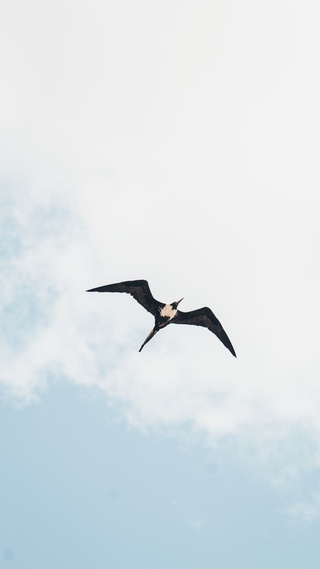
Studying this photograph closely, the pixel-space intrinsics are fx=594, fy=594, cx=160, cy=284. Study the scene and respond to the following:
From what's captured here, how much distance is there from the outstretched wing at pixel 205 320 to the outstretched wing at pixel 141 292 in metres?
1.29

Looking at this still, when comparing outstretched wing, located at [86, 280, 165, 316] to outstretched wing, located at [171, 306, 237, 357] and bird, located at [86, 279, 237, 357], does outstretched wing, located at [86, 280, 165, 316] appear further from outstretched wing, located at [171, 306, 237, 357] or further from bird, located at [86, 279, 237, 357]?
outstretched wing, located at [171, 306, 237, 357]

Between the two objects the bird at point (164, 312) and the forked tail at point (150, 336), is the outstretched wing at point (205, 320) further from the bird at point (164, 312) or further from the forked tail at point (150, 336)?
the forked tail at point (150, 336)

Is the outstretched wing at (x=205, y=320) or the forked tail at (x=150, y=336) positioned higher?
the outstretched wing at (x=205, y=320)

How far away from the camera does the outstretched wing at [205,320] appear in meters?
31.7

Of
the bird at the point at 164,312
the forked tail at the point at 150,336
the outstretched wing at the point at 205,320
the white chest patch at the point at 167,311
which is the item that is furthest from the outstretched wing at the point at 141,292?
the outstretched wing at the point at 205,320

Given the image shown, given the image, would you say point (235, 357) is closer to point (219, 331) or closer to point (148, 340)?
point (219, 331)

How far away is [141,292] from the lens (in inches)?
1212

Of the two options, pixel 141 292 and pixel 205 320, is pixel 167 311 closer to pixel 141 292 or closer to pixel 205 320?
pixel 141 292

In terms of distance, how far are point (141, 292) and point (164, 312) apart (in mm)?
1592

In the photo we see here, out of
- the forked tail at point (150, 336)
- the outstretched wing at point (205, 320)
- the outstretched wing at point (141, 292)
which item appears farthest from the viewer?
the outstretched wing at point (205, 320)

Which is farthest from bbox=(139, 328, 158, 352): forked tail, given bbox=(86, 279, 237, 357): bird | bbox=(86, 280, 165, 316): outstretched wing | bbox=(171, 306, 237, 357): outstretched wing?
bbox=(171, 306, 237, 357): outstretched wing

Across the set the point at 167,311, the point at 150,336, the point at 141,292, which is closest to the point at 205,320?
the point at 167,311

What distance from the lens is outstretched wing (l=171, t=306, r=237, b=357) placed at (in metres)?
31.7

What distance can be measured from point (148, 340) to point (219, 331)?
14.1ft
